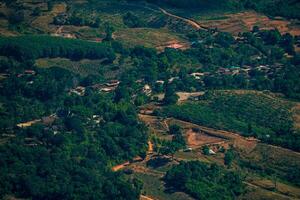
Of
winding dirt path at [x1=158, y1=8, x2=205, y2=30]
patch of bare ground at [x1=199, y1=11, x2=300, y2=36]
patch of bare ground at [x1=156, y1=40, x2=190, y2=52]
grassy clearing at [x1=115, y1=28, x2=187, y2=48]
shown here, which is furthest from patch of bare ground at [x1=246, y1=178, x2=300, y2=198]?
winding dirt path at [x1=158, y1=8, x2=205, y2=30]

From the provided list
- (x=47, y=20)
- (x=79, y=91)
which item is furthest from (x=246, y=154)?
(x=47, y=20)

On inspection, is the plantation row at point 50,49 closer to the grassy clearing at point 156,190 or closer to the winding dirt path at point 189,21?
the winding dirt path at point 189,21

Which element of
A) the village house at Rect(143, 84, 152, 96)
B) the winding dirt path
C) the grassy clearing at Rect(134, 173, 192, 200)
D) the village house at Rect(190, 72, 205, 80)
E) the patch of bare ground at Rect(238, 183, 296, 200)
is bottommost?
the grassy clearing at Rect(134, 173, 192, 200)

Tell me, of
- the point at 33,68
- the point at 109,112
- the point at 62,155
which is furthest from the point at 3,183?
the point at 33,68

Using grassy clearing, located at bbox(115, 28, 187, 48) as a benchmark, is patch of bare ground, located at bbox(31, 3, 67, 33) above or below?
above

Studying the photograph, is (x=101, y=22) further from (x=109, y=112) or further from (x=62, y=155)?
(x=62, y=155)

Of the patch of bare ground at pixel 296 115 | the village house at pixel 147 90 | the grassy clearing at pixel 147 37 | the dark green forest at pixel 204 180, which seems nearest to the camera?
the dark green forest at pixel 204 180

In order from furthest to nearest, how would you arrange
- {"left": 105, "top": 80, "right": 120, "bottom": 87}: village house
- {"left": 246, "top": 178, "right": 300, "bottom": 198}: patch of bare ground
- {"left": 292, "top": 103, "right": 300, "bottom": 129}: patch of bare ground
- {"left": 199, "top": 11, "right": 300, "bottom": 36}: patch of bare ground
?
{"left": 199, "top": 11, "right": 300, "bottom": 36}: patch of bare ground → {"left": 105, "top": 80, "right": 120, "bottom": 87}: village house → {"left": 292, "top": 103, "right": 300, "bottom": 129}: patch of bare ground → {"left": 246, "top": 178, "right": 300, "bottom": 198}: patch of bare ground

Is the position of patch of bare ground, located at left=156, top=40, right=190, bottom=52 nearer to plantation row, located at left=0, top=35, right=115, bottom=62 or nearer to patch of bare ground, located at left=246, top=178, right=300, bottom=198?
plantation row, located at left=0, top=35, right=115, bottom=62

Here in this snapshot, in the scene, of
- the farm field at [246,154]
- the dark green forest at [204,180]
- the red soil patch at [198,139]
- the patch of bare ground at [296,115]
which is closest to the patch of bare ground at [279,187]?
the farm field at [246,154]
